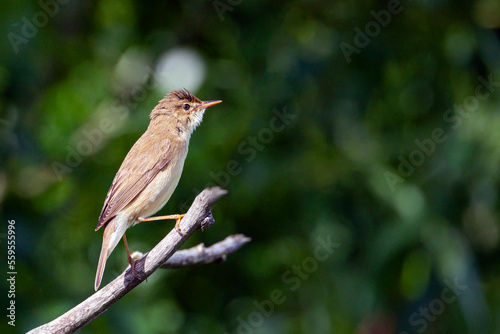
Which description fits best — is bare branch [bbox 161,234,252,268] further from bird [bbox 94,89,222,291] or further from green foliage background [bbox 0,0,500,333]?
green foliage background [bbox 0,0,500,333]

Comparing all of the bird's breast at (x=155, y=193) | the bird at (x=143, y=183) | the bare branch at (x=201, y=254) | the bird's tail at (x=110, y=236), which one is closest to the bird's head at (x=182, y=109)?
the bird at (x=143, y=183)

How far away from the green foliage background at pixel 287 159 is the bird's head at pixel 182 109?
52 centimetres

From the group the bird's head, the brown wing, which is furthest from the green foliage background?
the brown wing

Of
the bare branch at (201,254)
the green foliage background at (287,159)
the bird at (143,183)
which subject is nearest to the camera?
the bird at (143,183)

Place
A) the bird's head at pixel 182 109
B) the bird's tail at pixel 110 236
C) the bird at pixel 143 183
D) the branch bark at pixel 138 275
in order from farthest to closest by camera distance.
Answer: the bird's head at pixel 182 109, the bird at pixel 143 183, the bird's tail at pixel 110 236, the branch bark at pixel 138 275

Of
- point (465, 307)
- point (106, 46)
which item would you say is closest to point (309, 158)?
point (465, 307)

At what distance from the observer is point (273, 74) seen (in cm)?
553

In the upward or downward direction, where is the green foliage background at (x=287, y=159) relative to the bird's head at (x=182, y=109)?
downward

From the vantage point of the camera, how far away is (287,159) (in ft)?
18.3

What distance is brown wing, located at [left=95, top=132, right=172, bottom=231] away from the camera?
3975mm

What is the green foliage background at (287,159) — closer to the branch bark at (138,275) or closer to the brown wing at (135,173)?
the brown wing at (135,173)

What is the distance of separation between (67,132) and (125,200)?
1.77m

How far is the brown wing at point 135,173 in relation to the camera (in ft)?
13.0

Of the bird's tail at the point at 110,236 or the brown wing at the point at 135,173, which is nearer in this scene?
the bird's tail at the point at 110,236
